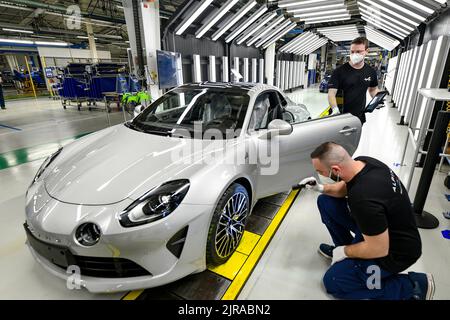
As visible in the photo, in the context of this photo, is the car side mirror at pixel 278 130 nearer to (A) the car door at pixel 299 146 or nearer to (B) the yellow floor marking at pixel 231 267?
(A) the car door at pixel 299 146

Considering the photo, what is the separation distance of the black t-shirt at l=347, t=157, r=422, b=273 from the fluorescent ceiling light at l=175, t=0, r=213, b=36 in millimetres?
6088

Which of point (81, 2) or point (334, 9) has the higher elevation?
point (81, 2)

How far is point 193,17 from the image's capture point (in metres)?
6.49

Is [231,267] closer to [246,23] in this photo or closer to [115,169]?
[115,169]

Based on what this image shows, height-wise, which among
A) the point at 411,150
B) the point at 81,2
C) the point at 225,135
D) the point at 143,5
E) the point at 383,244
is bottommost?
the point at 411,150

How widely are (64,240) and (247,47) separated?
10939mm

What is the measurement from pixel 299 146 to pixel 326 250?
0.93 metres

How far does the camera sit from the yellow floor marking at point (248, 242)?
82.3 inches

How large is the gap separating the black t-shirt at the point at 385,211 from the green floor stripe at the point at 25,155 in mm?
4925

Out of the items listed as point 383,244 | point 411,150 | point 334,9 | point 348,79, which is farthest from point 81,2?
Answer: point 383,244

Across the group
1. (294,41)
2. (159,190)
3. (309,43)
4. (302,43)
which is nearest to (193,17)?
(159,190)

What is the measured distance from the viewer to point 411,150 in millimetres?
4695

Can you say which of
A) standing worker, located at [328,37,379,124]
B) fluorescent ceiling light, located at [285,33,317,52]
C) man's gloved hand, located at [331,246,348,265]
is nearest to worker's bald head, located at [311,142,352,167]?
man's gloved hand, located at [331,246,348,265]
